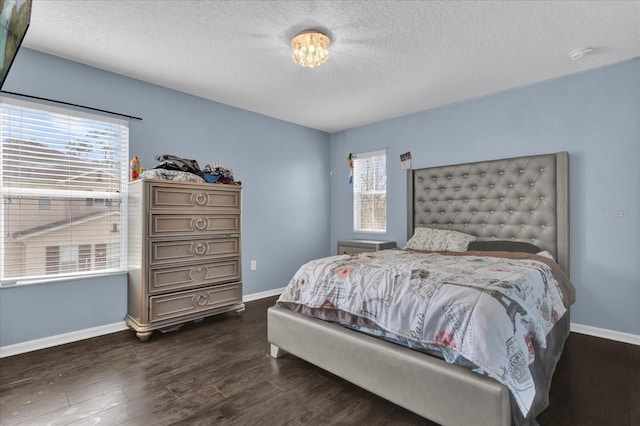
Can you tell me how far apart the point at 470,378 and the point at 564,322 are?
5.60 feet

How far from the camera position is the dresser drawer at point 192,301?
106 inches

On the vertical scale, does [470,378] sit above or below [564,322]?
above

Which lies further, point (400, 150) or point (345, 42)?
point (400, 150)

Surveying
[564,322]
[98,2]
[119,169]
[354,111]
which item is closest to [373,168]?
[354,111]

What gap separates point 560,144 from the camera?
296 cm

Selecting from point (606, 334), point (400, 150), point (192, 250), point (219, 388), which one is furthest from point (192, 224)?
point (606, 334)

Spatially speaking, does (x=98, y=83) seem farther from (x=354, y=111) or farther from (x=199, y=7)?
(x=354, y=111)

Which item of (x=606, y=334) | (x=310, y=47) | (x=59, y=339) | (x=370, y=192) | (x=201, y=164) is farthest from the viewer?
(x=370, y=192)

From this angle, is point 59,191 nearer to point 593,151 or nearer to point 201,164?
point 201,164

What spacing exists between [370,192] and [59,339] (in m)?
3.66

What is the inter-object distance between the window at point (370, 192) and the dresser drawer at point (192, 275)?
78.5 inches

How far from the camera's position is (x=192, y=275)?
9.60 ft

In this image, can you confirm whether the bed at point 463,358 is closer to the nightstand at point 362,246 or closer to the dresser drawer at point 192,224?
the nightstand at point 362,246

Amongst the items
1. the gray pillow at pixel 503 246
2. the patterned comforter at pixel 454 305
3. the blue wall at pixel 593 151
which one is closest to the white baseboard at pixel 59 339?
the patterned comforter at pixel 454 305
